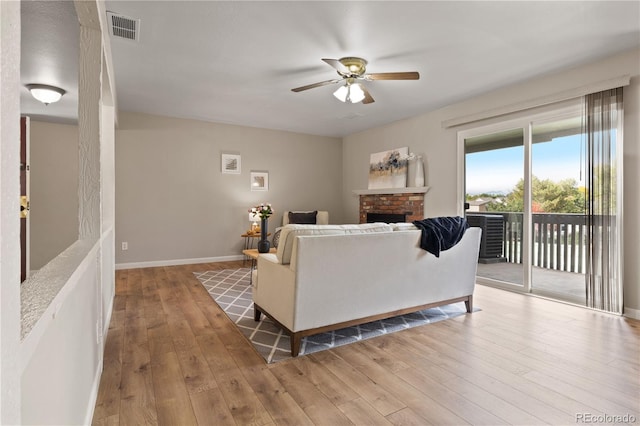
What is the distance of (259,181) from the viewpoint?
6.47 m

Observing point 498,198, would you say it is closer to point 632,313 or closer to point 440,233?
point 632,313

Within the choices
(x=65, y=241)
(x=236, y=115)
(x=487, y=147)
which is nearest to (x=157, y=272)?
(x=65, y=241)

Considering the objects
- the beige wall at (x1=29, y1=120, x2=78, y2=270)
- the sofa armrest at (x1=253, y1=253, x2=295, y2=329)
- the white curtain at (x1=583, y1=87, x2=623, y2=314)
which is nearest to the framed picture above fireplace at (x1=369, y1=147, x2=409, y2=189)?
the white curtain at (x1=583, y1=87, x2=623, y2=314)

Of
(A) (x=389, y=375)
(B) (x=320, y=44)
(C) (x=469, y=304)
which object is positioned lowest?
(A) (x=389, y=375)

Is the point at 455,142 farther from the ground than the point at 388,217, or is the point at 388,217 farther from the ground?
the point at 455,142

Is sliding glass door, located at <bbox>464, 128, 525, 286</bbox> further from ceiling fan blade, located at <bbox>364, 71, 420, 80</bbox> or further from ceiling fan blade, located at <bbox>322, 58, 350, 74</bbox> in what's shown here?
ceiling fan blade, located at <bbox>322, 58, 350, 74</bbox>

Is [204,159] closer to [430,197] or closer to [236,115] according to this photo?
[236,115]

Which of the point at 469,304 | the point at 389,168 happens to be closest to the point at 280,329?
the point at 469,304

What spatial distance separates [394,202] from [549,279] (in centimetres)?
262

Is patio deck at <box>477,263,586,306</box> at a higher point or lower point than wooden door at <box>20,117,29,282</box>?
lower

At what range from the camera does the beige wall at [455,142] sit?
10.5ft

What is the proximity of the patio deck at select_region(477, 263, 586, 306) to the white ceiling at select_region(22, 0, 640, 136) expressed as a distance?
7.61 ft

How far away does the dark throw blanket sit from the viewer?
2.96 meters

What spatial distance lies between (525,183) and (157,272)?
17.2ft
